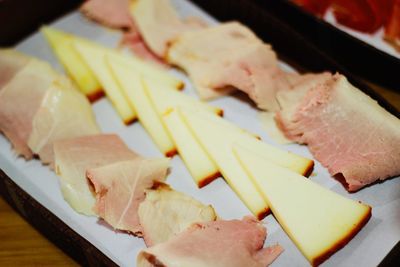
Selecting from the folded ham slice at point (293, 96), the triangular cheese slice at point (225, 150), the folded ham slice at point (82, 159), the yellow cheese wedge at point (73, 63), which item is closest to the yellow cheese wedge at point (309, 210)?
the triangular cheese slice at point (225, 150)

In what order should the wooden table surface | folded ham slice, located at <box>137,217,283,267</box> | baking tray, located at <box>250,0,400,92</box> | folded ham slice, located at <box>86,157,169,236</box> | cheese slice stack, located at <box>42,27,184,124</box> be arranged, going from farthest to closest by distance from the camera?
cheese slice stack, located at <box>42,27,184,124</box> → baking tray, located at <box>250,0,400,92</box> → the wooden table surface → folded ham slice, located at <box>86,157,169,236</box> → folded ham slice, located at <box>137,217,283,267</box>

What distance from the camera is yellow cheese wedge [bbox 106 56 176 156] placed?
245 centimetres

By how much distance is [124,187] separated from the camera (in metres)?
2.15

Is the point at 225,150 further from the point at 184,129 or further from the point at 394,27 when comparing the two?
the point at 394,27

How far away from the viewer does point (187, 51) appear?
9.09ft

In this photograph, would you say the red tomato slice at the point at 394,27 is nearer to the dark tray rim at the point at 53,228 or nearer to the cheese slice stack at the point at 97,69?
the cheese slice stack at the point at 97,69

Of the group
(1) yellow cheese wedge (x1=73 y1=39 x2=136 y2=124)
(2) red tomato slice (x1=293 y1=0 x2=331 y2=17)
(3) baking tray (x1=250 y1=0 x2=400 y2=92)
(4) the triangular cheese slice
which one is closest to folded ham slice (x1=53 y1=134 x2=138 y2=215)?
(1) yellow cheese wedge (x1=73 y1=39 x2=136 y2=124)

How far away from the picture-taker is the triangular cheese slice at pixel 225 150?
2168 millimetres

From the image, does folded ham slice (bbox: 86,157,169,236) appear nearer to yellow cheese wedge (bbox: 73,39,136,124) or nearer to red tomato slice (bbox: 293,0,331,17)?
yellow cheese wedge (bbox: 73,39,136,124)

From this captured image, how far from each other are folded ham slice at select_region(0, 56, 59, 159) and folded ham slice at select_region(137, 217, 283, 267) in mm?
904

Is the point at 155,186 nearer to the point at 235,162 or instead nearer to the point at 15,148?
the point at 235,162

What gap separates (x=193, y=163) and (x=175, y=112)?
0.90ft

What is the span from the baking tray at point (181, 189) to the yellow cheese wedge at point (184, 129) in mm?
56

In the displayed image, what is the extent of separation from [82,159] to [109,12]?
1.12m
